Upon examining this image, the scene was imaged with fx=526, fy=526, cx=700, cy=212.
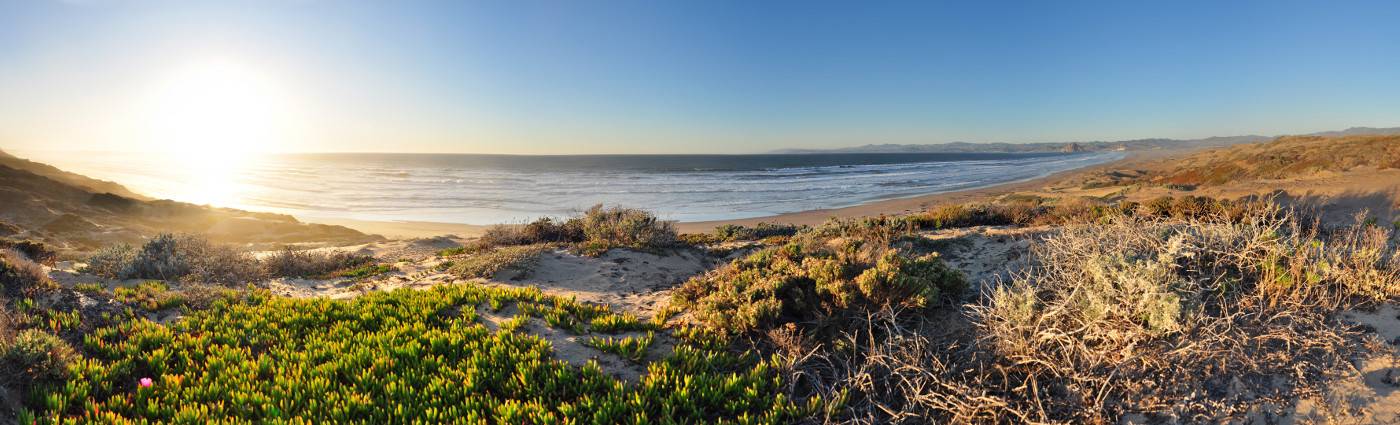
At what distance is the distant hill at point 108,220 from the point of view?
54.5 ft

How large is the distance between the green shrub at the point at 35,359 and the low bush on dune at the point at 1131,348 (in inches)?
225

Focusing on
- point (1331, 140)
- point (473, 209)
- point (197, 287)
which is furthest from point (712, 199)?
point (1331, 140)

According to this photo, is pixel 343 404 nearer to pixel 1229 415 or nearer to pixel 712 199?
pixel 1229 415

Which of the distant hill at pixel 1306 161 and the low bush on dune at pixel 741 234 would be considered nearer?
the low bush on dune at pixel 741 234

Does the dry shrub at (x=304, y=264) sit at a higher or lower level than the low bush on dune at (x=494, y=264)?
lower

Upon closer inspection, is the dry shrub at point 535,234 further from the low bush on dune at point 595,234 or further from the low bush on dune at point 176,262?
the low bush on dune at point 176,262

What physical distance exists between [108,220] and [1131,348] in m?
30.4

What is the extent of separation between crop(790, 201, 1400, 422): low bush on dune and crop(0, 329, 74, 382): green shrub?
5.70 meters

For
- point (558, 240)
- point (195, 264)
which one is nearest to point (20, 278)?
point (195, 264)

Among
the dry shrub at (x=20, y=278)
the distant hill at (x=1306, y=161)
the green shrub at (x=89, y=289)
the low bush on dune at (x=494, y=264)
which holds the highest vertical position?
the distant hill at (x=1306, y=161)

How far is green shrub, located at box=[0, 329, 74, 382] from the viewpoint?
A: 12.9ft

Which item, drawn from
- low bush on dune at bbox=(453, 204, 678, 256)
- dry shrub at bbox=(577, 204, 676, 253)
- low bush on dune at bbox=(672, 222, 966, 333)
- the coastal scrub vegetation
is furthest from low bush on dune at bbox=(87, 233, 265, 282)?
low bush on dune at bbox=(672, 222, 966, 333)

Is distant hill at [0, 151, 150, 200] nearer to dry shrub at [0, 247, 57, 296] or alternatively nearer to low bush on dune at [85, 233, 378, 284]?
low bush on dune at [85, 233, 378, 284]

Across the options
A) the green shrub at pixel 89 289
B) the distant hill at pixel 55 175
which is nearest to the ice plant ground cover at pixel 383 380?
the green shrub at pixel 89 289
